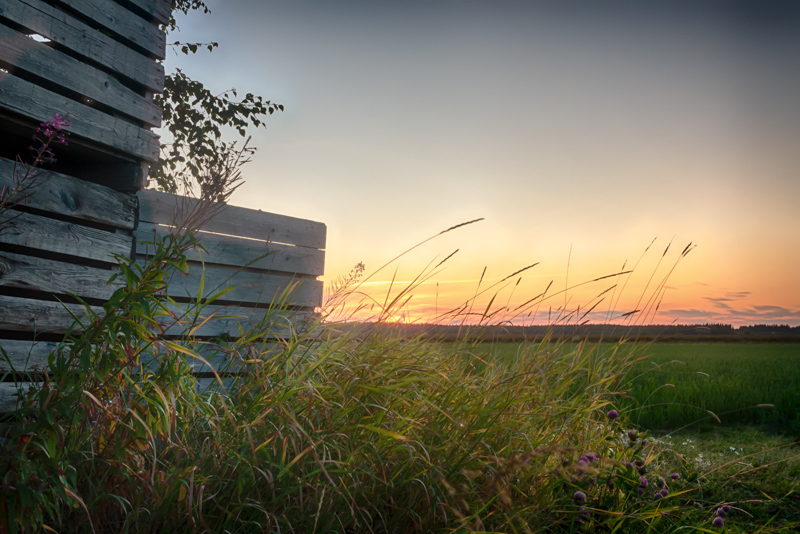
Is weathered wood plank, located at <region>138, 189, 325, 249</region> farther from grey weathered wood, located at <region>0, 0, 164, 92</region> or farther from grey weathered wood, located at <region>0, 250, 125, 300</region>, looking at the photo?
grey weathered wood, located at <region>0, 250, 125, 300</region>

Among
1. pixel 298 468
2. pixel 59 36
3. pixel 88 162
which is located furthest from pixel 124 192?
pixel 298 468

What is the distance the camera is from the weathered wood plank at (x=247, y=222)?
15.4 ft

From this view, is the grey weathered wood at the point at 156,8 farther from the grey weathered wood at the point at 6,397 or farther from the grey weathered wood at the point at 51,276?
the grey weathered wood at the point at 6,397

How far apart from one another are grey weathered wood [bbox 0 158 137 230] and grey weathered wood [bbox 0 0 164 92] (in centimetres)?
88

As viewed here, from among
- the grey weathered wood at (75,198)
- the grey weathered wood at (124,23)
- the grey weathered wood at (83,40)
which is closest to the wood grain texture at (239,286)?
the grey weathered wood at (75,198)

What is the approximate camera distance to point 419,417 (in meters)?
2.26

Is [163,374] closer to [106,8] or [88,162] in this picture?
[88,162]

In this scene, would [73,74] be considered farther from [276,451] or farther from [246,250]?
[276,451]

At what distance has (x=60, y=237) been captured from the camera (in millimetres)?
3207

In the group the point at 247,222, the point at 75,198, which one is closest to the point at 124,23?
the point at 75,198

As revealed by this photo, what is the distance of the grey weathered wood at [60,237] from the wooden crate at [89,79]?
0.45 meters

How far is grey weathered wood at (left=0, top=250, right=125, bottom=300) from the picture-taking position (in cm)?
299

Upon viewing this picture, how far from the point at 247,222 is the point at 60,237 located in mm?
2169

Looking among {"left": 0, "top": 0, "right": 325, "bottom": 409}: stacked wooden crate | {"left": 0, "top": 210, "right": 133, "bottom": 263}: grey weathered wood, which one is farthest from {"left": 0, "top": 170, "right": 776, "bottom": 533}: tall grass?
{"left": 0, "top": 210, "right": 133, "bottom": 263}: grey weathered wood
